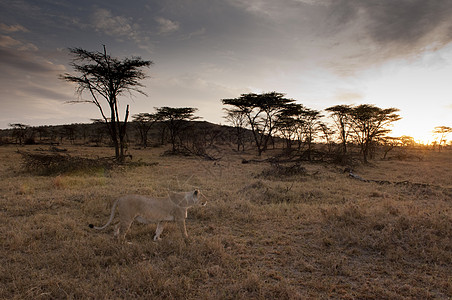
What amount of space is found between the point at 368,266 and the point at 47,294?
4.80 m

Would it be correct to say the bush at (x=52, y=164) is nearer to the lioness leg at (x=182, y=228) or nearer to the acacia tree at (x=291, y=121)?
the lioness leg at (x=182, y=228)

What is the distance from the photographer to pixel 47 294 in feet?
9.80

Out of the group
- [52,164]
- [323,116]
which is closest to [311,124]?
[323,116]

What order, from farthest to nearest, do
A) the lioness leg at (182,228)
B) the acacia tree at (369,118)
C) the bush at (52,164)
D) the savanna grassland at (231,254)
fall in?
1. the acacia tree at (369,118)
2. the bush at (52,164)
3. the lioness leg at (182,228)
4. the savanna grassland at (231,254)

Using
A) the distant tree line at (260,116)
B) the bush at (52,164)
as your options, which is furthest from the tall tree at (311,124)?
the bush at (52,164)

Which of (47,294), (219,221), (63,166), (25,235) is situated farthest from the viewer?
(63,166)

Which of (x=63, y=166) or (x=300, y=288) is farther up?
(x=63, y=166)

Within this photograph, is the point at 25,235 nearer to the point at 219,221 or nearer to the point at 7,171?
the point at 219,221

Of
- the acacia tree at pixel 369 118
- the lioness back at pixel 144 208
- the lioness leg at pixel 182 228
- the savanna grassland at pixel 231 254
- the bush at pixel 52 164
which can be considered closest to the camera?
the savanna grassland at pixel 231 254

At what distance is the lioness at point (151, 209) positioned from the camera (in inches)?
179

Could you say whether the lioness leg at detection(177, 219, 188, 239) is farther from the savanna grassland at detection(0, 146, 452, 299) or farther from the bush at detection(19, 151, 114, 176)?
the bush at detection(19, 151, 114, 176)

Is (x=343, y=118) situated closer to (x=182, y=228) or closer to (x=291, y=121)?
(x=291, y=121)

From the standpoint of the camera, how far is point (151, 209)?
462 cm

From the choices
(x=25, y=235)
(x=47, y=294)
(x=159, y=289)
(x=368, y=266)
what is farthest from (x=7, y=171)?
(x=368, y=266)
